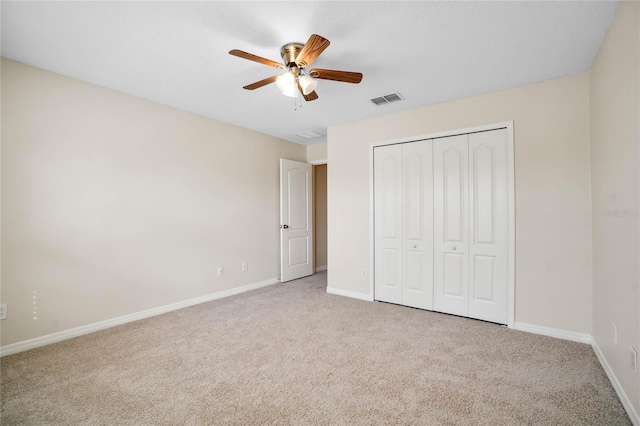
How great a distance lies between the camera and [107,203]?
122 inches

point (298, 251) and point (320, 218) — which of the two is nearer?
point (298, 251)

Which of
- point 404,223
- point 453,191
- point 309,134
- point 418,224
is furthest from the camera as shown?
point 309,134

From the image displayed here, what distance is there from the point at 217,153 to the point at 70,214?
6.08 ft

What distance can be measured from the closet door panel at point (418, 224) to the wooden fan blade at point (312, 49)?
2.03 m

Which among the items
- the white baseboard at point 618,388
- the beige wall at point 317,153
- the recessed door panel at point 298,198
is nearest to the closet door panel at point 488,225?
the white baseboard at point 618,388

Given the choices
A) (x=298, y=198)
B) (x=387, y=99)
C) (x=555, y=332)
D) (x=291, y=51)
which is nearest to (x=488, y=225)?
(x=555, y=332)

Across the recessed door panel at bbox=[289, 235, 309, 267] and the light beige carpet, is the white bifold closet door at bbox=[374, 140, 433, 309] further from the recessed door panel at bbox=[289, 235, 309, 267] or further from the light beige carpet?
the recessed door panel at bbox=[289, 235, 309, 267]

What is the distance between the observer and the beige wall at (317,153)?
5.45 metres

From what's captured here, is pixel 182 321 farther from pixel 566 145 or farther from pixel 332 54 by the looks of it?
pixel 566 145

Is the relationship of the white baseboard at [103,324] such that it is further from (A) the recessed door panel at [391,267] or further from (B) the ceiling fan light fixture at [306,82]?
(B) the ceiling fan light fixture at [306,82]

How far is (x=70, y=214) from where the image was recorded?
112 inches

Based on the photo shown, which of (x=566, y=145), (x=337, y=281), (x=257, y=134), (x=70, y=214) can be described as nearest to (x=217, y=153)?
(x=257, y=134)

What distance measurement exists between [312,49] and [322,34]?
31cm

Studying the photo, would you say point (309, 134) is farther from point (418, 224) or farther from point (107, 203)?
point (107, 203)
